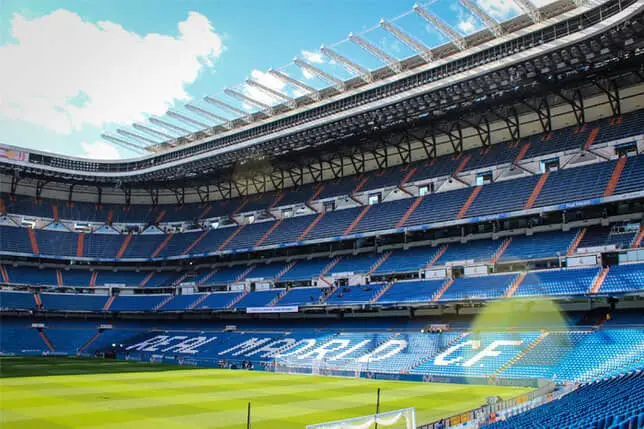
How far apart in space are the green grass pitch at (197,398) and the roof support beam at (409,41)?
23.0 meters

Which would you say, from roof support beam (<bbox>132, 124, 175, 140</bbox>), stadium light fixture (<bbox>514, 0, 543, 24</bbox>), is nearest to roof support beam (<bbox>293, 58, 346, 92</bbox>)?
stadium light fixture (<bbox>514, 0, 543, 24</bbox>)

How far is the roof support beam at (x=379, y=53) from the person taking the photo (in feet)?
124

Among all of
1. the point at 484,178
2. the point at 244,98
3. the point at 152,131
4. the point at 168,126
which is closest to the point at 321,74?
the point at 244,98

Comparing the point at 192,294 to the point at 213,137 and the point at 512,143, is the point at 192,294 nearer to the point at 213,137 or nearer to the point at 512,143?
the point at 213,137

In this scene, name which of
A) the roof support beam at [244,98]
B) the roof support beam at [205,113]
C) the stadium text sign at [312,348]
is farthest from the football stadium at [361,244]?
the roof support beam at [244,98]

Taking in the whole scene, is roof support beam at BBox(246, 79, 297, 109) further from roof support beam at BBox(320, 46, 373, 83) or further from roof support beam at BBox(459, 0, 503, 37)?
roof support beam at BBox(459, 0, 503, 37)

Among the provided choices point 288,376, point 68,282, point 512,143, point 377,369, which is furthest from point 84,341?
point 512,143

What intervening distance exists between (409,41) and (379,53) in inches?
105

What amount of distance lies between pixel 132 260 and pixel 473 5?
49674mm

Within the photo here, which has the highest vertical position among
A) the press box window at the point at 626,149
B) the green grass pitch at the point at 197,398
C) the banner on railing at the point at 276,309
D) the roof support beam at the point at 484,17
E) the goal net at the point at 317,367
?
the roof support beam at the point at 484,17

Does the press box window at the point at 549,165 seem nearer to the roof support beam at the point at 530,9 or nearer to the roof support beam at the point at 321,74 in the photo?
the roof support beam at the point at 530,9

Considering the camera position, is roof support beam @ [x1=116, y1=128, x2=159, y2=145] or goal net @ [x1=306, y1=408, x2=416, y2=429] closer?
goal net @ [x1=306, y1=408, x2=416, y2=429]

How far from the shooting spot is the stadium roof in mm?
35594

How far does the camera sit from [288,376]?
39656 mm
